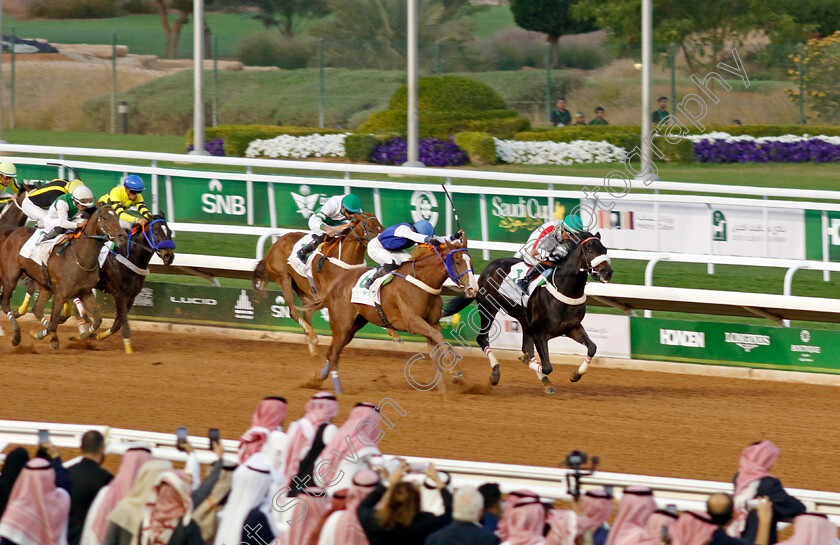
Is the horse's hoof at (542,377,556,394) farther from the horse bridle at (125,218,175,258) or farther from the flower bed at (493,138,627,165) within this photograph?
the flower bed at (493,138,627,165)

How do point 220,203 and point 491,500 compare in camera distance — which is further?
point 220,203

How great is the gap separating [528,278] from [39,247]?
4.78m

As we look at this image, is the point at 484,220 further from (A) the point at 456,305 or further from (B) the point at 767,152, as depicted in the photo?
(B) the point at 767,152

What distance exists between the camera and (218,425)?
30.0ft

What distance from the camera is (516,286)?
10.5 metres

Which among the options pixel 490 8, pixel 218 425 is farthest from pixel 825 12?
pixel 218 425

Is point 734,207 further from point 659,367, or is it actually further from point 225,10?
point 225,10

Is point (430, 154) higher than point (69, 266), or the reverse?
point (430, 154)

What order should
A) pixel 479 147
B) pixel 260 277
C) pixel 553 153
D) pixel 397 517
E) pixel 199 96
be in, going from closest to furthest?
pixel 397 517
pixel 260 277
pixel 199 96
pixel 479 147
pixel 553 153

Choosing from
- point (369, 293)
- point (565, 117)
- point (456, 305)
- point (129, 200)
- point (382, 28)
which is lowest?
point (456, 305)

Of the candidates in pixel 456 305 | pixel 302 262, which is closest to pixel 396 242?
pixel 456 305

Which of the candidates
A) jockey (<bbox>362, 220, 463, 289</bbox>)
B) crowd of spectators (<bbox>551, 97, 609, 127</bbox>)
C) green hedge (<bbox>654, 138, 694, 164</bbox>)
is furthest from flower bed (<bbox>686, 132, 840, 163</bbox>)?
jockey (<bbox>362, 220, 463, 289</bbox>)

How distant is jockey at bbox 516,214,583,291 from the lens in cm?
1026

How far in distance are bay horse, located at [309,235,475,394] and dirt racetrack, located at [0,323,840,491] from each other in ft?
1.57
